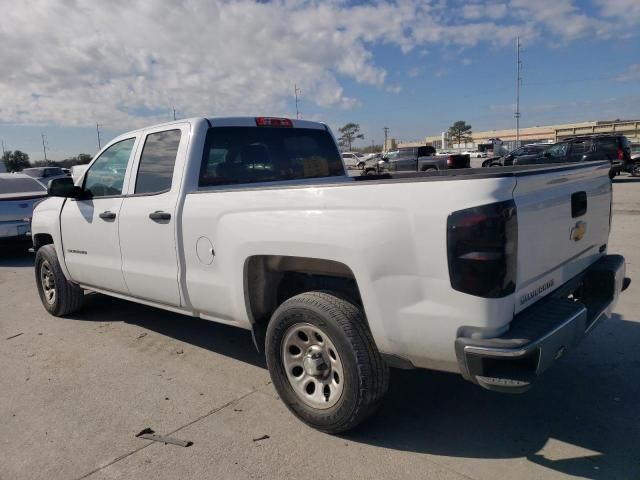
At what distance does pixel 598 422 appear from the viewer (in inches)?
127

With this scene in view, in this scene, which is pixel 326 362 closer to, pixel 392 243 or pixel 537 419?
pixel 392 243

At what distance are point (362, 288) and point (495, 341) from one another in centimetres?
74

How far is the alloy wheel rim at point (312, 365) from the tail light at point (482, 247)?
3.08ft

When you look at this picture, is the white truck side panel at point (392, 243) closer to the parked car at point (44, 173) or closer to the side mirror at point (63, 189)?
the side mirror at point (63, 189)

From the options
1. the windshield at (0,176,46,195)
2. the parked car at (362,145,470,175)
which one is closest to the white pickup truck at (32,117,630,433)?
the windshield at (0,176,46,195)

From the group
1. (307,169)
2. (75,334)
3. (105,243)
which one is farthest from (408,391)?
(75,334)

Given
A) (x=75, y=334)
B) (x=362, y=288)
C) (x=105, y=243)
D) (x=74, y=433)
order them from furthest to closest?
(x=75, y=334) < (x=105, y=243) < (x=74, y=433) < (x=362, y=288)

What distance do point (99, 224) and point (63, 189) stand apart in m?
0.50

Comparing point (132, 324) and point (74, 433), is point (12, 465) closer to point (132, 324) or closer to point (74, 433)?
point (74, 433)

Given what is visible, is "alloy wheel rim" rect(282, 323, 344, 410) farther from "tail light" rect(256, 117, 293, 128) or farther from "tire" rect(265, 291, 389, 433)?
"tail light" rect(256, 117, 293, 128)

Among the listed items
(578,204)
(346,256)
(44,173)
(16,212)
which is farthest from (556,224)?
(44,173)

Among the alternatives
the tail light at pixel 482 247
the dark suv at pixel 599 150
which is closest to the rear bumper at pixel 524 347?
the tail light at pixel 482 247

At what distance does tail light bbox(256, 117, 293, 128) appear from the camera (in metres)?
4.57

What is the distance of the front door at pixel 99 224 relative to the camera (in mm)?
4656
